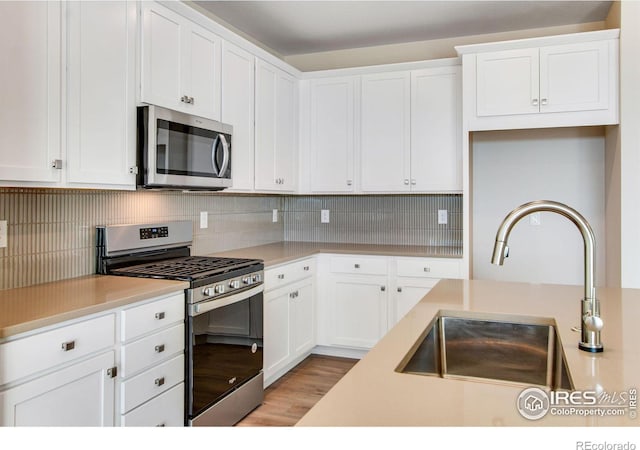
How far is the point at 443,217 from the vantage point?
4.12 metres

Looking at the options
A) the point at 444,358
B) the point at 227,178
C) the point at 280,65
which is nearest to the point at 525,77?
the point at 280,65

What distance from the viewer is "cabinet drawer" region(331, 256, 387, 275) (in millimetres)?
3711

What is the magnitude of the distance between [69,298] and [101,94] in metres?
0.90

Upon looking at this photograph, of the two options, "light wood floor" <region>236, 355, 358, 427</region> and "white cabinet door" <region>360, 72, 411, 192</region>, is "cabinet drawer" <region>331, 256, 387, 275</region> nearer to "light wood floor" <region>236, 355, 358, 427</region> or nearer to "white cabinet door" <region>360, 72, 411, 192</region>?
"white cabinet door" <region>360, 72, 411, 192</region>

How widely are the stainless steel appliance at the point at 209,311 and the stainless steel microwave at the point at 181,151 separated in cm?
38

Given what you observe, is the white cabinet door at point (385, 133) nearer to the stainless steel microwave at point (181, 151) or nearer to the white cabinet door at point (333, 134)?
the white cabinet door at point (333, 134)

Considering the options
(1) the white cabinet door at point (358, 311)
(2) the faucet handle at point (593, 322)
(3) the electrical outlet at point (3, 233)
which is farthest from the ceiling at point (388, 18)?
(2) the faucet handle at point (593, 322)

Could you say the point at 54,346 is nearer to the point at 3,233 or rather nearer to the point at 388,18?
the point at 3,233

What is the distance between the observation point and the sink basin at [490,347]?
1.49 metres

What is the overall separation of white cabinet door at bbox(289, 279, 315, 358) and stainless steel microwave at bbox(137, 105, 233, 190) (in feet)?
3.38

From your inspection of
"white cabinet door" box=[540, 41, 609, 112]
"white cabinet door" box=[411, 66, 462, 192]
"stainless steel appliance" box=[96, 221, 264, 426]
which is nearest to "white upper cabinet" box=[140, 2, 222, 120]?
"stainless steel appliance" box=[96, 221, 264, 426]

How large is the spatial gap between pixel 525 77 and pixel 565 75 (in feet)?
0.83

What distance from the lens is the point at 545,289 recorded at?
2059 mm
